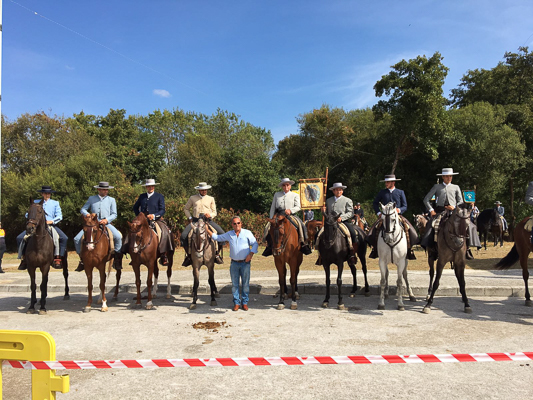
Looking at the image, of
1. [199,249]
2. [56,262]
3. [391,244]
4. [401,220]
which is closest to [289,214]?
[199,249]

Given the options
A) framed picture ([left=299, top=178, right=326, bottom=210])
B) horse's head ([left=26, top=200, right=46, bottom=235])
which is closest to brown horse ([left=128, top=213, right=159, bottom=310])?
horse's head ([left=26, top=200, right=46, bottom=235])

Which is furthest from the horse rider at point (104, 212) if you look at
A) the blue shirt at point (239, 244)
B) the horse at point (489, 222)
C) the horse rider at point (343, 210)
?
the horse at point (489, 222)

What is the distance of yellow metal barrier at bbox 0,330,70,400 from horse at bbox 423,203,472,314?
7.30m

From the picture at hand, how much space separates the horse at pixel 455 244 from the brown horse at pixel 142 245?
20.5 feet

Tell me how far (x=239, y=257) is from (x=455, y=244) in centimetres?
475

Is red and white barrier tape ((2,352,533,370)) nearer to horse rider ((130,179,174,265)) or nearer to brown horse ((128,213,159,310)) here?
brown horse ((128,213,159,310))

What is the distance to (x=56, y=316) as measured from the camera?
855cm

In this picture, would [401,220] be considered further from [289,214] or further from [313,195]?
[313,195]

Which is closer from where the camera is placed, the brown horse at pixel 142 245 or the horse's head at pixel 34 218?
the horse's head at pixel 34 218

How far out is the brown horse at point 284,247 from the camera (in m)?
8.63

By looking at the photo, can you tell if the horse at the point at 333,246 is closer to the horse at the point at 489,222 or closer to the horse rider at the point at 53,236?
the horse rider at the point at 53,236

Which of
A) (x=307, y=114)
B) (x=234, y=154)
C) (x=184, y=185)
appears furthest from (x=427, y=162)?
(x=184, y=185)

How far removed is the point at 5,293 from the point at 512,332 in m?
12.7

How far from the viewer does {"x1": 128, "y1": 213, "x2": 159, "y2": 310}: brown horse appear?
9.01m
